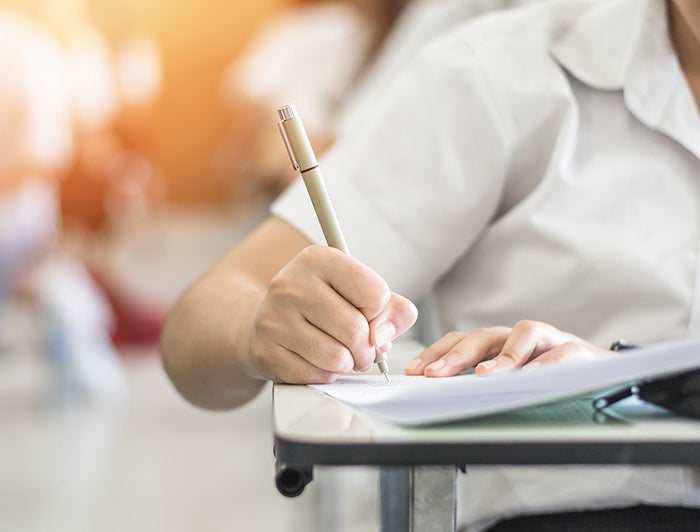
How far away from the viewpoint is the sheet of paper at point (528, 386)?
49 cm

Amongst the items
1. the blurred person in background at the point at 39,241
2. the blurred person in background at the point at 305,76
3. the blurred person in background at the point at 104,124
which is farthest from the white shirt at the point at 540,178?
the blurred person in background at the point at 104,124

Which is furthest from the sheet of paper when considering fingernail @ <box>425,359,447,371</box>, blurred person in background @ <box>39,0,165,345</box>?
blurred person in background @ <box>39,0,165,345</box>

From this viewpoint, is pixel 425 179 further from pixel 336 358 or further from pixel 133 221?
pixel 133 221

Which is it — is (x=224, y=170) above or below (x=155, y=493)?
above

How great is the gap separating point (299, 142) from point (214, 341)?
0.19m

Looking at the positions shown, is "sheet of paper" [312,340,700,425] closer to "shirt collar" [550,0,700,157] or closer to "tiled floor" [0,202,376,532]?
Answer: "shirt collar" [550,0,700,157]

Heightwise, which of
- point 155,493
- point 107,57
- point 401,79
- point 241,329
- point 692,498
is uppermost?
point 107,57

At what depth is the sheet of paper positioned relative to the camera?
494 mm

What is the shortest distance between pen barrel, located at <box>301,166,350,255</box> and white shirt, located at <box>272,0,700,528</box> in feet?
0.60

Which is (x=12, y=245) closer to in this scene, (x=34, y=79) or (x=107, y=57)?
(x=34, y=79)

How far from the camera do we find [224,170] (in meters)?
6.15

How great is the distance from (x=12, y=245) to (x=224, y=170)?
296 centimetres

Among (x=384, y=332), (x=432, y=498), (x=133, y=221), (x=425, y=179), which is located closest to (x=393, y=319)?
(x=384, y=332)

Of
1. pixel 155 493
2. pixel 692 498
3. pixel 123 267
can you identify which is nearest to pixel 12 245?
→ pixel 155 493
